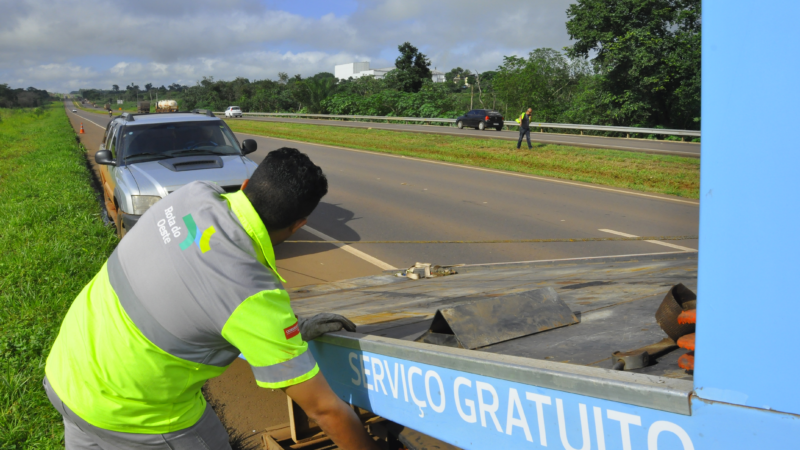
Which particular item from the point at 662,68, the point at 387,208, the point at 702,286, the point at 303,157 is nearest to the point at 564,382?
the point at 702,286

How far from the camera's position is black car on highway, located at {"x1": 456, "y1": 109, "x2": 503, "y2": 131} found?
3419 centimetres

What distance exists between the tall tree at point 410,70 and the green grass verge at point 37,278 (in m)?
48.0

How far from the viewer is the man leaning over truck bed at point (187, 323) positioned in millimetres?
1746

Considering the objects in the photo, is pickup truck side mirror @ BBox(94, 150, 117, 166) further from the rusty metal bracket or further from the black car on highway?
the black car on highway

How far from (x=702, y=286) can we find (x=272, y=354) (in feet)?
3.86

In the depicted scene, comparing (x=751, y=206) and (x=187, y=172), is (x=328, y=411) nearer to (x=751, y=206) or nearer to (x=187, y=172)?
(x=751, y=206)

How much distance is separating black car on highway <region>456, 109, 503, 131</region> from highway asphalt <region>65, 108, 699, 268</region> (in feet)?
63.0

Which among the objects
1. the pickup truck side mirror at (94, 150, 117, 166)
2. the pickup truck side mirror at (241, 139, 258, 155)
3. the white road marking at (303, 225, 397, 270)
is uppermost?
the pickup truck side mirror at (241, 139, 258, 155)

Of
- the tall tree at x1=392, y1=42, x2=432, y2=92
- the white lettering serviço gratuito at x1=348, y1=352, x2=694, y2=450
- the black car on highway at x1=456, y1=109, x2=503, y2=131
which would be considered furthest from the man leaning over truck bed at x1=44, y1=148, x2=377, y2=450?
the tall tree at x1=392, y1=42, x2=432, y2=92

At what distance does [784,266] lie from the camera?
1150mm

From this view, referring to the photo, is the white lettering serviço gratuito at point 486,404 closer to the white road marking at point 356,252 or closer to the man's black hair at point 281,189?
the man's black hair at point 281,189

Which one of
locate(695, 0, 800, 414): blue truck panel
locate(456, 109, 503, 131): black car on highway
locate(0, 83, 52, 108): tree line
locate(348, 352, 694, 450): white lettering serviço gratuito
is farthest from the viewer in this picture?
locate(0, 83, 52, 108): tree line

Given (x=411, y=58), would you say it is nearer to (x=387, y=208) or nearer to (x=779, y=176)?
(x=387, y=208)

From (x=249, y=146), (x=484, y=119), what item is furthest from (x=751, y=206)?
(x=484, y=119)
